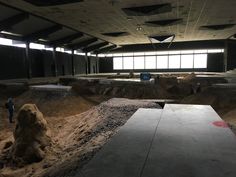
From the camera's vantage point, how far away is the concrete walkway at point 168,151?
306cm

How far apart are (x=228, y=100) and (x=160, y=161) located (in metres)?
11.9

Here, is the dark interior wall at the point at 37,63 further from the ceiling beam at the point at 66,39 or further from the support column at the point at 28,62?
the ceiling beam at the point at 66,39

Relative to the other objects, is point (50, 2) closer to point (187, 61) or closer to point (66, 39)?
point (66, 39)

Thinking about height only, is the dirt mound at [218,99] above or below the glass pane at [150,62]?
below

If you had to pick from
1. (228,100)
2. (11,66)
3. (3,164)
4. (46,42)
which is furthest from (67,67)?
(3,164)

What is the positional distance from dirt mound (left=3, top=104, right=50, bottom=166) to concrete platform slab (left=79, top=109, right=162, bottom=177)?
374 centimetres

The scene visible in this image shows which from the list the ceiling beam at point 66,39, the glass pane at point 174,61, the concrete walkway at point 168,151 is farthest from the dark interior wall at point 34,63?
the concrete walkway at point 168,151

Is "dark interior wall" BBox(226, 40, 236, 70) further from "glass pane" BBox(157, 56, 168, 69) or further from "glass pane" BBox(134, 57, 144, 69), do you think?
"glass pane" BBox(134, 57, 144, 69)

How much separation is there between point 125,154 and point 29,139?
508cm

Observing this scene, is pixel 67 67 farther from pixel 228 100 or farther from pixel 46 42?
pixel 228 100

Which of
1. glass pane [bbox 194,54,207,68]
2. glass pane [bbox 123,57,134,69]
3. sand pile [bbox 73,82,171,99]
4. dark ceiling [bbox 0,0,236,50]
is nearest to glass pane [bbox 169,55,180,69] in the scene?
glass pane [bbox 194,54,207,68]

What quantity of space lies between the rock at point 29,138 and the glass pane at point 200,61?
36557mm

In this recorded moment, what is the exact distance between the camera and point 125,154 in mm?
3650

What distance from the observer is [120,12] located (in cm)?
Result: 1758
